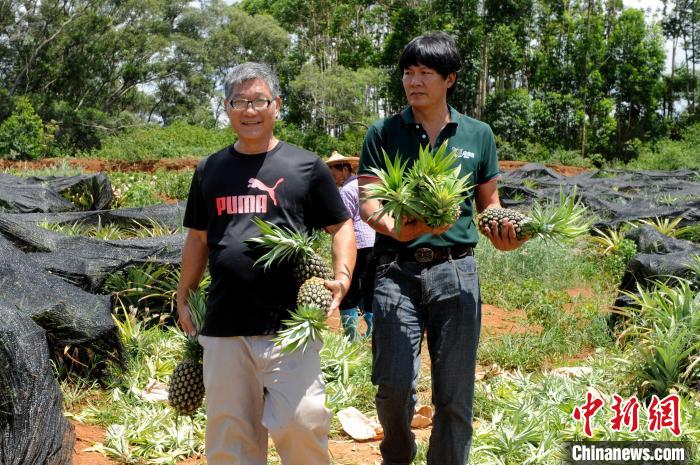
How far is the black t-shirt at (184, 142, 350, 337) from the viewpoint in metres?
3.08

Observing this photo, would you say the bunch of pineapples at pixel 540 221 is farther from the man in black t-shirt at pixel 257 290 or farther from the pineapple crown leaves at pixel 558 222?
the man in black t-shirt at pixel 257 290

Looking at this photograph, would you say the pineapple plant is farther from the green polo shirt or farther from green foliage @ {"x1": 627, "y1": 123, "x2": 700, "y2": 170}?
green foliage @ {"x1": 627, "y1": 123, "x2": 700, "y2": 170}

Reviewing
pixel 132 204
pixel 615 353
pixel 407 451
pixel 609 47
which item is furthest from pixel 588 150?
pixel 407 451

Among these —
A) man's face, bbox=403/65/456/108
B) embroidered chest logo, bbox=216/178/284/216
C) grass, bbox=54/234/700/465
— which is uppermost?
man's face, bbox=403/65/456/108

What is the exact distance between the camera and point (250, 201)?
3121mm

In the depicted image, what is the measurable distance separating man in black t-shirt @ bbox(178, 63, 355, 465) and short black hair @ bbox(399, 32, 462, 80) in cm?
63

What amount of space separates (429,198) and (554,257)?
7412 millimetres

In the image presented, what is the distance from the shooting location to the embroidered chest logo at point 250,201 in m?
3.12

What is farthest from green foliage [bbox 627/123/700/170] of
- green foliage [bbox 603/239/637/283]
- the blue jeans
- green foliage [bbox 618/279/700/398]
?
the blue jeans

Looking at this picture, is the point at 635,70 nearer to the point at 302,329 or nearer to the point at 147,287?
the point at 147,287

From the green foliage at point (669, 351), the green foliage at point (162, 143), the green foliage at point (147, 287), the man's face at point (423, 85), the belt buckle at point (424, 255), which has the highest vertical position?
the green foliage at point (162, 143)

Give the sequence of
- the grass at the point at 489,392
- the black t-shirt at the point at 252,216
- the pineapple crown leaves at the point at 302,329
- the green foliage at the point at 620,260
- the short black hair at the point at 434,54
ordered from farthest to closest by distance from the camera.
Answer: the green foliage at the point at 620,260 < the grass at the point at 489,392 < the short black hair at the point at 434,54 < the black t-shirt at the point at 252,216 < the pineapple crown leaves at the point at 302,329

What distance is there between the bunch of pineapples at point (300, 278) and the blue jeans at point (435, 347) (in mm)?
407

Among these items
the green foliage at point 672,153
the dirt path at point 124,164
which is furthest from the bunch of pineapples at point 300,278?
the green foliage at point 672,153
